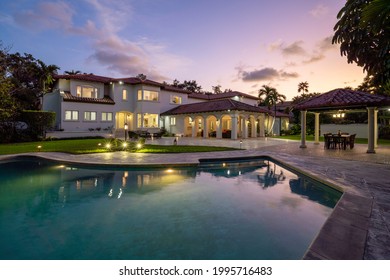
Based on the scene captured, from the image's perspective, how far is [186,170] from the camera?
10969 mm

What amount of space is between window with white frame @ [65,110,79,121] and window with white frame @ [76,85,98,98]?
2.51 meters

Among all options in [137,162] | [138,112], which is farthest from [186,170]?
[138,112]

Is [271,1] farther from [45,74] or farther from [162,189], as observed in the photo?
[45,74]

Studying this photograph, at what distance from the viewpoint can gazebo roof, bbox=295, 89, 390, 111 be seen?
14.8 metres

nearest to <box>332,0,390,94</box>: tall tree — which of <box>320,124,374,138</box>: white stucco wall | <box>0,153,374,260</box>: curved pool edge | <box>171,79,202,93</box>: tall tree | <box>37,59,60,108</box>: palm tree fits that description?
<box>0,153,374,260</box>: curved pool edge

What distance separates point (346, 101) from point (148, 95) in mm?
23270

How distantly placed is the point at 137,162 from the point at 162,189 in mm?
3643

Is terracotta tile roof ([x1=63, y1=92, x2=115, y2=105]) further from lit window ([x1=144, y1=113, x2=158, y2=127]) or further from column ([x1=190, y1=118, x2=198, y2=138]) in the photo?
column ([x1=190, y1=118, x2=198, y2=138])

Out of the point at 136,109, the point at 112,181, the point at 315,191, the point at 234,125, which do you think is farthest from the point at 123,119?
the point at 315,191

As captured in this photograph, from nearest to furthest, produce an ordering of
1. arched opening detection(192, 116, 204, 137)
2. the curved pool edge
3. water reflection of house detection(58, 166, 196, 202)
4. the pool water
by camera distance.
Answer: the curved pool edge → the pool water → water reflection of house detection(58, 166, 196, 202) → arched opening detection(192, 116, 204, 137)

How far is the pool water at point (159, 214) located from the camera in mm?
4254

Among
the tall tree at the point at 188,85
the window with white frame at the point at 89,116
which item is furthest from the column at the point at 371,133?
the tall tree at the point at 188,85

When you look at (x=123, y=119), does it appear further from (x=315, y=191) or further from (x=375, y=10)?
(x=375, y=10)

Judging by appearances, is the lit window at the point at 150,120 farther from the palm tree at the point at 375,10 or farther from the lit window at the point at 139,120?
the palm tree at the point at 375,10
